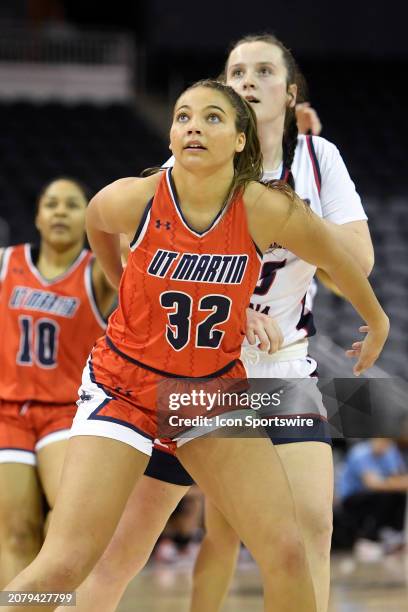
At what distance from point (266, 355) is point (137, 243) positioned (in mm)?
867

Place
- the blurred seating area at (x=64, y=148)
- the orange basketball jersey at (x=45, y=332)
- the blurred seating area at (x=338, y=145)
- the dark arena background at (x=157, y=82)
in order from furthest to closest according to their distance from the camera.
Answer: the dark arena background at (x=157, y=82), the blurred seating area at (x=64, y=148), the blurred seating area at (x=338, y=145), the orange basketball jersey at (x=45, y=332)

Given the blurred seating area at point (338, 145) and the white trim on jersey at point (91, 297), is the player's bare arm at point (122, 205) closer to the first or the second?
the white trim on jersey at point (91, 297)

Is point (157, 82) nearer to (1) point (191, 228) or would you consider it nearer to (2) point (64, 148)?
(2) point (64, 148)

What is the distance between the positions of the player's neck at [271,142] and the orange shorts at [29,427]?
167 centimetres

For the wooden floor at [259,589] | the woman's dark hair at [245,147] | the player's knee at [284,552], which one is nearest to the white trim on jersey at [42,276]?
the woman's dark hair at [245,147]

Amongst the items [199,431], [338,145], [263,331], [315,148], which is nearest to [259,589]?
[315,148]

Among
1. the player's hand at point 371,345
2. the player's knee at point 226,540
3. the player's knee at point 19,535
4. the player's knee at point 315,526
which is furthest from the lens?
the player's knee at point 19,535

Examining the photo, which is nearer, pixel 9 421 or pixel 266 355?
pixel 266 355

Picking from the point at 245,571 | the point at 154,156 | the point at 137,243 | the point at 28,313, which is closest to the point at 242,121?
the point at 137,243

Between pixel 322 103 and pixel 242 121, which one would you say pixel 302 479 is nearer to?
pixel 242 121

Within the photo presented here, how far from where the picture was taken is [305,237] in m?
3.60

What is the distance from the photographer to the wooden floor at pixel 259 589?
7.26 meters

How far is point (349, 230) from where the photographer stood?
413 centimetres

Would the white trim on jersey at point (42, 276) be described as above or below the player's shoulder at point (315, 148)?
below
